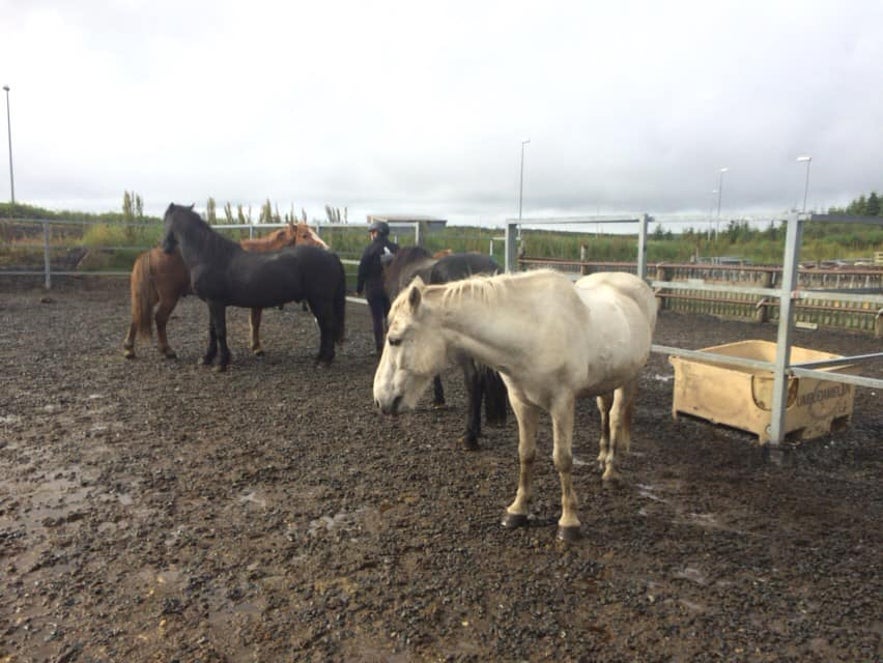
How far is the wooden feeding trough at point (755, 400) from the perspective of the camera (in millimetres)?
4238

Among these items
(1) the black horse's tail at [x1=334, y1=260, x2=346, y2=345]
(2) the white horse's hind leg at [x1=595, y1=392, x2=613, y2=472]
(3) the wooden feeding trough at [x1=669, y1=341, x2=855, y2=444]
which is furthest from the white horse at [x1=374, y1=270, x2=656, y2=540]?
(1) the black horse's tail at [x1=334, y1=260, x2=346, y2=345]

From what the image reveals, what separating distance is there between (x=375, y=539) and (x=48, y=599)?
1424mm

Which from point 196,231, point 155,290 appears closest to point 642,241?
point 196,231

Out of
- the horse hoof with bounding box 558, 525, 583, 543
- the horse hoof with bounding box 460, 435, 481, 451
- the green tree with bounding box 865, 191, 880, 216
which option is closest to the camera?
the horse hoof with bounding box 558, 525, 583, 543

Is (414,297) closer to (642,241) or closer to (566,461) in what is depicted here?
(566,461)

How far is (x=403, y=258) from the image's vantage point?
574cm

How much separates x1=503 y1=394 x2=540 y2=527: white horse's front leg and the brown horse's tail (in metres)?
5.55

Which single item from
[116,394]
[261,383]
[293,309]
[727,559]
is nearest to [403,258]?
[261,383]

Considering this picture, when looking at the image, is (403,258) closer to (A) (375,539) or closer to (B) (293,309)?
(A) (375,539)

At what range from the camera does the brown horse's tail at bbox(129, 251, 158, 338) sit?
6992 mm

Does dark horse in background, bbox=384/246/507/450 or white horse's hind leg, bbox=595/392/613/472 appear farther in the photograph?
dark horse in background, bbox=384/246/507/450

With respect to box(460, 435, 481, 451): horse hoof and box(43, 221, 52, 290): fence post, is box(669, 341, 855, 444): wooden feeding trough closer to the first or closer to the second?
box(460, 435, 481, 451): horse hoof

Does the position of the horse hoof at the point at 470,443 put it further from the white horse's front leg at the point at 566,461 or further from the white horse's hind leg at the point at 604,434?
the white horse's front leg at the point at 566,461

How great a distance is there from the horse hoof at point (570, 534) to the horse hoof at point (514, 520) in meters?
0.22
